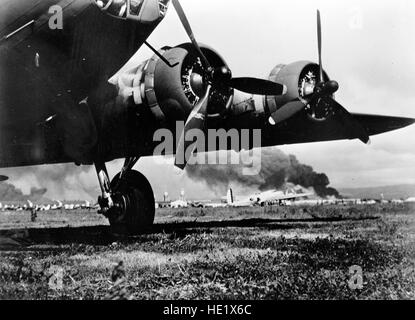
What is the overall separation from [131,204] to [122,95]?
302 centimetres

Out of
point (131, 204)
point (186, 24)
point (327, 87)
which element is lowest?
point (131, 204)

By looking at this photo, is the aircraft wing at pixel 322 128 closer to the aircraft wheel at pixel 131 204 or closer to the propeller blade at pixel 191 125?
the propeller blade at pixel 191 125

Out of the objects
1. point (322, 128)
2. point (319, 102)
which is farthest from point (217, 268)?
point (322, 128)

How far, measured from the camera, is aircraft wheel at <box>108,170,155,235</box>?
1138 centimetres

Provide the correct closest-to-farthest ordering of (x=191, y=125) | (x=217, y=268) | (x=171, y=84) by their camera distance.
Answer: (x=217, y=268), (x=171, y=84), (x=191, y=125)

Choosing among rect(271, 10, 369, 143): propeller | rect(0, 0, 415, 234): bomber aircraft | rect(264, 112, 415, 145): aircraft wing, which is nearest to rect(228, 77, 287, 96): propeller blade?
rect(0, 0, 415, 234): bomber aircraft

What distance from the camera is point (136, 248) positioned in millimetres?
9156

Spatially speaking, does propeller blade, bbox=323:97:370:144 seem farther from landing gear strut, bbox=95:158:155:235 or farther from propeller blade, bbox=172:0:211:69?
landing gear strut, bbox=95:158:155:235

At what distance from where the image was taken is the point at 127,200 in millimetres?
11617

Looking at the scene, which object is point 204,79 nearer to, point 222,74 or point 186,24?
point 222,74

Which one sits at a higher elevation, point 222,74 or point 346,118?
point 222,74
